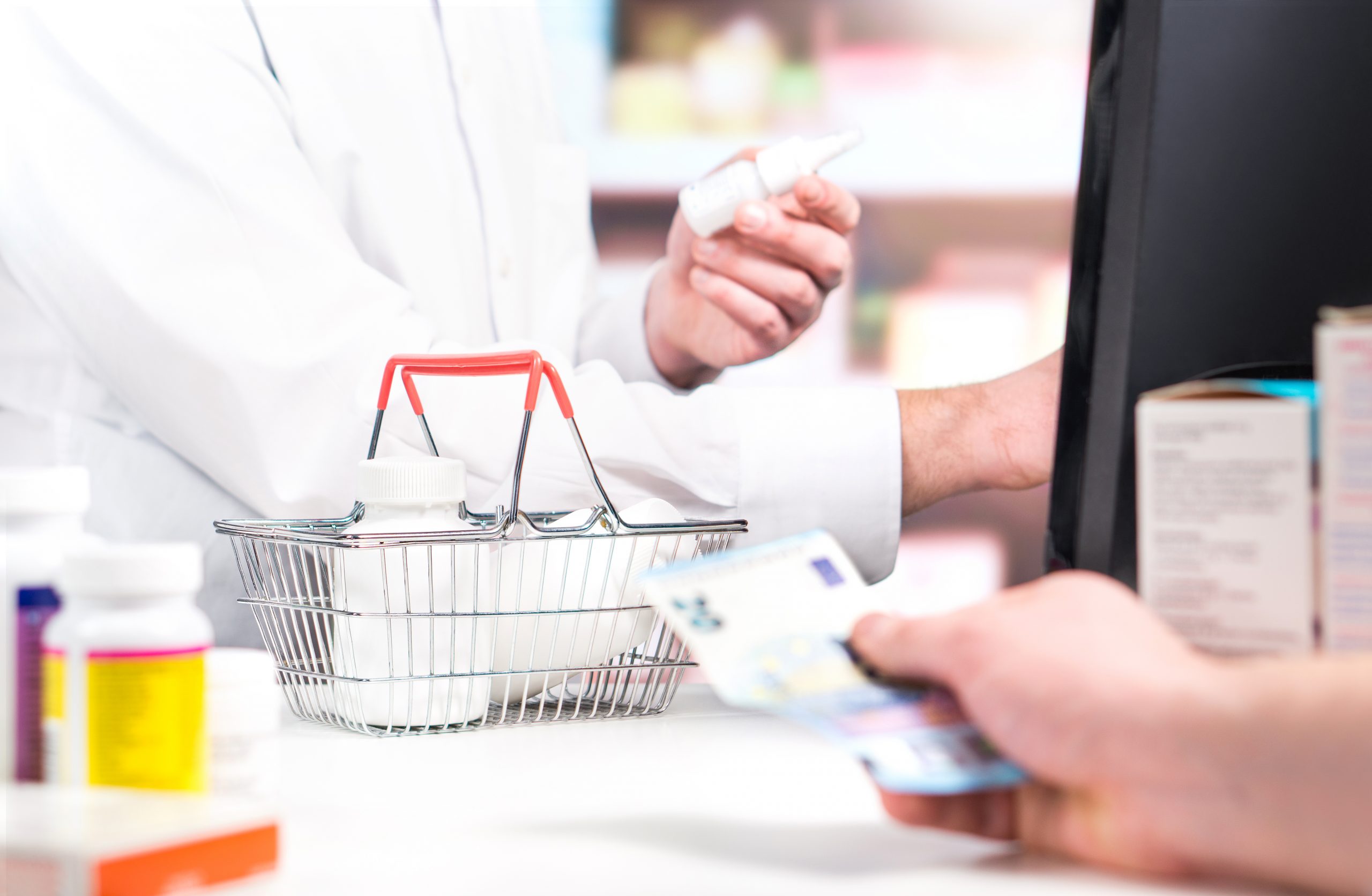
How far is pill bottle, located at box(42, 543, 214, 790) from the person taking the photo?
0.44m

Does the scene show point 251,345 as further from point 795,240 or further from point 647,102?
point 647,102

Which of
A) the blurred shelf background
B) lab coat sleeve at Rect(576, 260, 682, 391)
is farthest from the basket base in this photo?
the blurred shelf background

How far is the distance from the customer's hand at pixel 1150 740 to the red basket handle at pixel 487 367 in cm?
33

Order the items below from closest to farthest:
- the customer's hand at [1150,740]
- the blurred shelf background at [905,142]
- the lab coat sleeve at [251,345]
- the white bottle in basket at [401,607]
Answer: the customer's hand at [1150,740] → the white bottle in basket at [401,607] → the lab coat sleeve at [251,345] → the blurred shelf background at [905,142]

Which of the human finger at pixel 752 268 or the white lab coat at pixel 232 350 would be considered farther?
the human finger at pixel 752 268

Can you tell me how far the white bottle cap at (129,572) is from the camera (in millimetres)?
440

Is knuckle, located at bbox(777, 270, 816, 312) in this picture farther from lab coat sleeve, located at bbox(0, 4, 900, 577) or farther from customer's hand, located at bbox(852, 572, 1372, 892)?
customer's hand, located at bbox(852, 572, 1372, 892)

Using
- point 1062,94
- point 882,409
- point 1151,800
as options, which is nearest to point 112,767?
point 1151,800

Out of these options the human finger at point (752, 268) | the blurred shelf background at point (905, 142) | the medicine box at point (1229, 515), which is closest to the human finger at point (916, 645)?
the medicine box at point (1229, 515)

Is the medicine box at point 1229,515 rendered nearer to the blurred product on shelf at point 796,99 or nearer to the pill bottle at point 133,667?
the pill bottle at point 133,667

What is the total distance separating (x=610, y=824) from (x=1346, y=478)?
12.9 inches

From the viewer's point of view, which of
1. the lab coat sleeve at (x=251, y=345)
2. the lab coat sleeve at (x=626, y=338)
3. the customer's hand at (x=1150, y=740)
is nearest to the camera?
the customer's hand at (x=1150, y=740)

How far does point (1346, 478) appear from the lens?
47cm

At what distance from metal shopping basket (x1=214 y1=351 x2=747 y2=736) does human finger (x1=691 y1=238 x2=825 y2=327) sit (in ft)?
1.02
